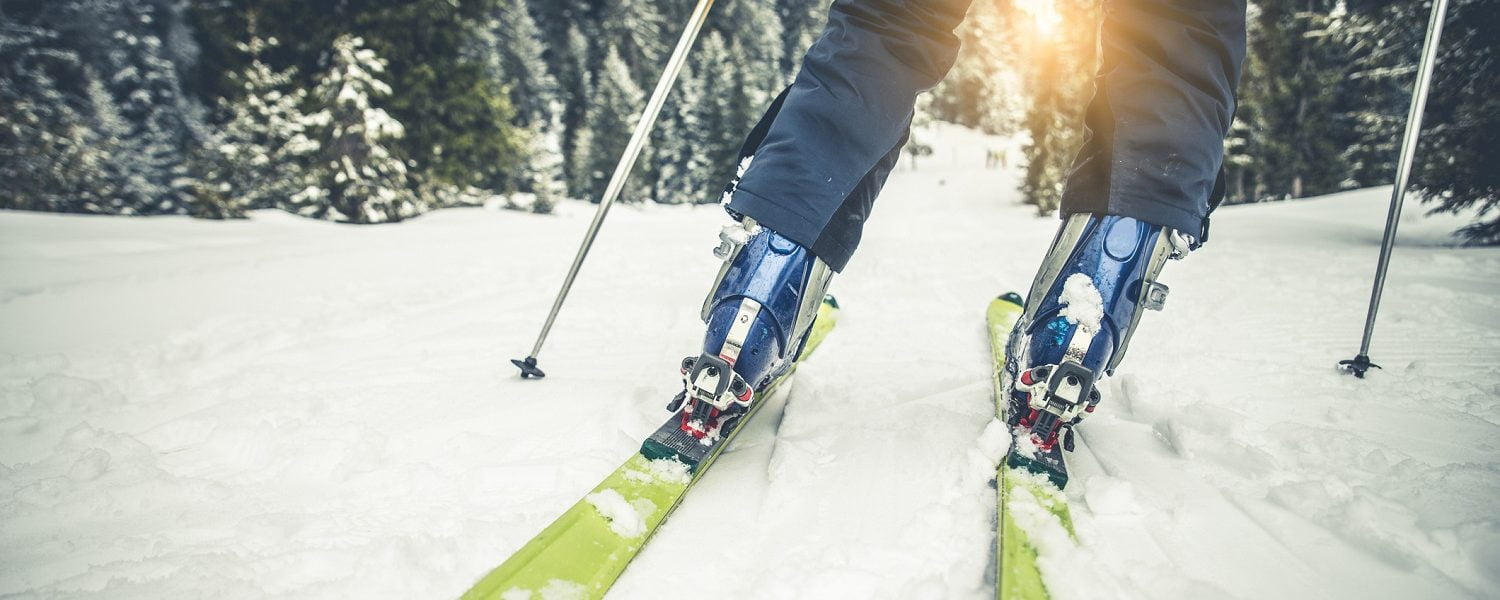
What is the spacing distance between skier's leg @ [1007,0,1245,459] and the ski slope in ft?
0.78

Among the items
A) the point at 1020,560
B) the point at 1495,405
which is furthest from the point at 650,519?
the point at 1495,405

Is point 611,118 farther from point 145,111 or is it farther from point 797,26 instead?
point 797,26

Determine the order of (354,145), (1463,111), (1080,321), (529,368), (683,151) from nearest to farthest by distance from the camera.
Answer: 1. (1080,321)
2. (529,368)
3. (1463,111)
4. (354,145)
5. (683,151)

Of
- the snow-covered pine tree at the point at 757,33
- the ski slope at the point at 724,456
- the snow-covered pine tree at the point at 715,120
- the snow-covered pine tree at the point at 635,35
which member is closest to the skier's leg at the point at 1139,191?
the ski slope at the point at 724,456

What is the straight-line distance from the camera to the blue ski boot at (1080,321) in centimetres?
111

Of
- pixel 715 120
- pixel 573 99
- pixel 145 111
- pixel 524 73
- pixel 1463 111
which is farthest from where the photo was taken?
pixel 573 99

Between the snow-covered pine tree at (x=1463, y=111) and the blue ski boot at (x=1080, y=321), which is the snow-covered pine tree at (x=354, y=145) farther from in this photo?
the snow-covered pine tree at (x=1463, y=111)

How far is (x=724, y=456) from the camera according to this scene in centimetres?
130

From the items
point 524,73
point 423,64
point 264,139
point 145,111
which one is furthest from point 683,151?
point 145,111

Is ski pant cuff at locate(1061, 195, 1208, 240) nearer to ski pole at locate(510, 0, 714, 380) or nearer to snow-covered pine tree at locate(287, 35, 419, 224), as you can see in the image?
ski pole at locate(510, 0, 714, 380)

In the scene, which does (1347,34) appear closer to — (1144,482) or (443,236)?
(1144,482)

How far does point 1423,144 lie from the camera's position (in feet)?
16.7

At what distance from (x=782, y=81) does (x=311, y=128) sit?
A: 29.8 m

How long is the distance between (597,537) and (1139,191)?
120 cm
